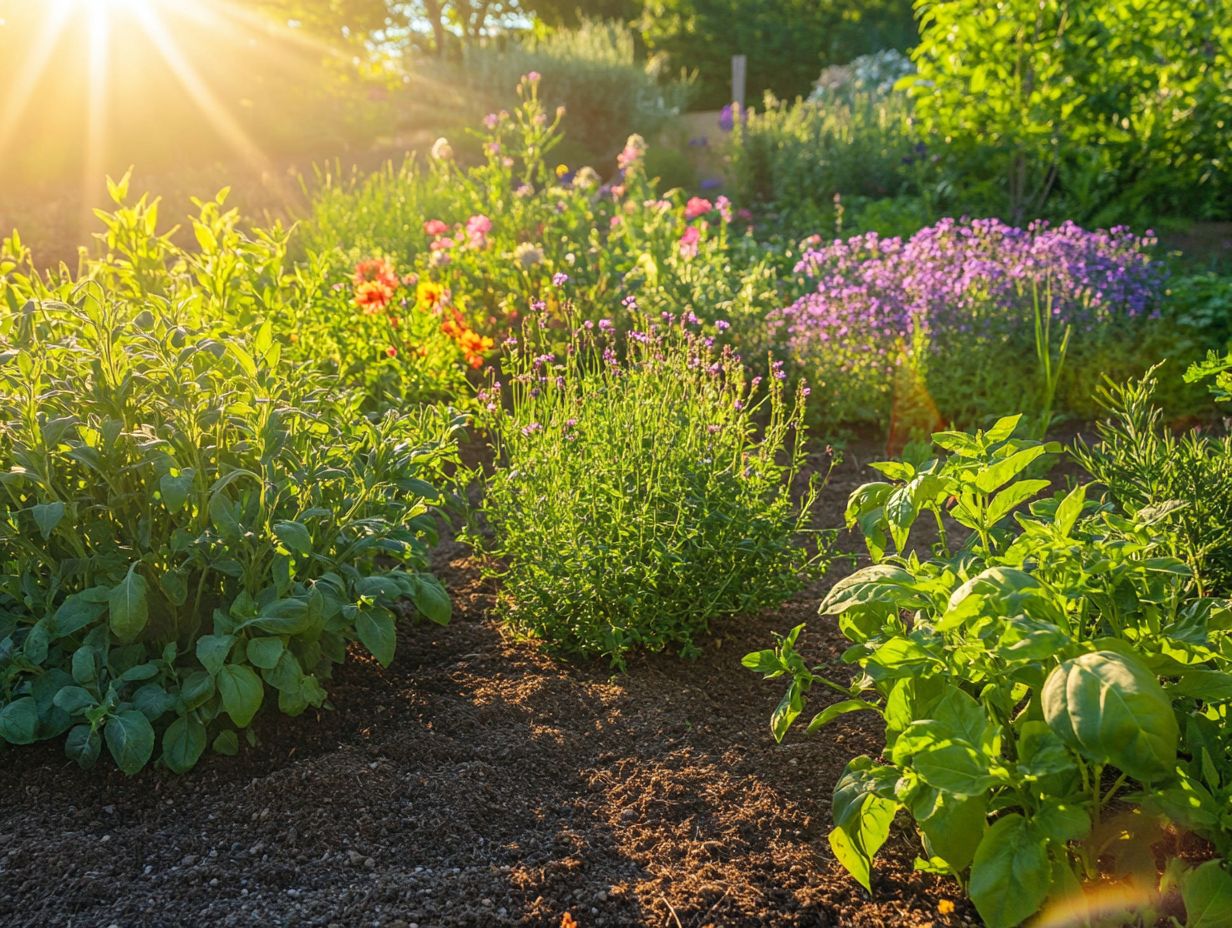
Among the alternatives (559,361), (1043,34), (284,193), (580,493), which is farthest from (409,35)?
(580,493)

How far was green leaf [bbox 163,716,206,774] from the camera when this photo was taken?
2.32 metres

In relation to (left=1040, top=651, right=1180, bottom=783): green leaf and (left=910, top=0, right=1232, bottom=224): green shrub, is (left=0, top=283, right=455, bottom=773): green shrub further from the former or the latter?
(left=910, top=0, right=1232, bottom=224): green shrub

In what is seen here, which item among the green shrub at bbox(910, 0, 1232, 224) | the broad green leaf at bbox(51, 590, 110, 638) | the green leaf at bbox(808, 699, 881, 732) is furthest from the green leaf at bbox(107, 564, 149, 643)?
the green shrub at bbox(910, 0, 1232, 224)

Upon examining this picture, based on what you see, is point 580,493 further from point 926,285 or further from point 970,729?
point 926,285

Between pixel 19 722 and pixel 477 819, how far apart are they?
1.04m

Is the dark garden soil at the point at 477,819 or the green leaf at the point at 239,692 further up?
the green leaf at the point at 239,692

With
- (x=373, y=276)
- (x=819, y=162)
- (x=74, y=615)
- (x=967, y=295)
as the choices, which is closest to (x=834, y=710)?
(x=74, y=615)

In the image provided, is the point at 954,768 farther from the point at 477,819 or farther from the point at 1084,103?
the point at 1084,103

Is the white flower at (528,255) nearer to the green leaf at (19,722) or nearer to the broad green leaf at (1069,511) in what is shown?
the green leaf at (19,722)

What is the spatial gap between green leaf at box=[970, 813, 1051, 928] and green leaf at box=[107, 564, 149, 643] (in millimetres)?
1749

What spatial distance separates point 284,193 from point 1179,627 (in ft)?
35.4

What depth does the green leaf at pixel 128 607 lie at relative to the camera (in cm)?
225

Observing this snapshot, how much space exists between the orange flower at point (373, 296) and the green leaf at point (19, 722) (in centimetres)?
243

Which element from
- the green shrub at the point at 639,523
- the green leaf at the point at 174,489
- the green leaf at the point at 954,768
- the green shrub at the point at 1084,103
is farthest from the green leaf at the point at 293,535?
the green shrub at the point at 1084,103
